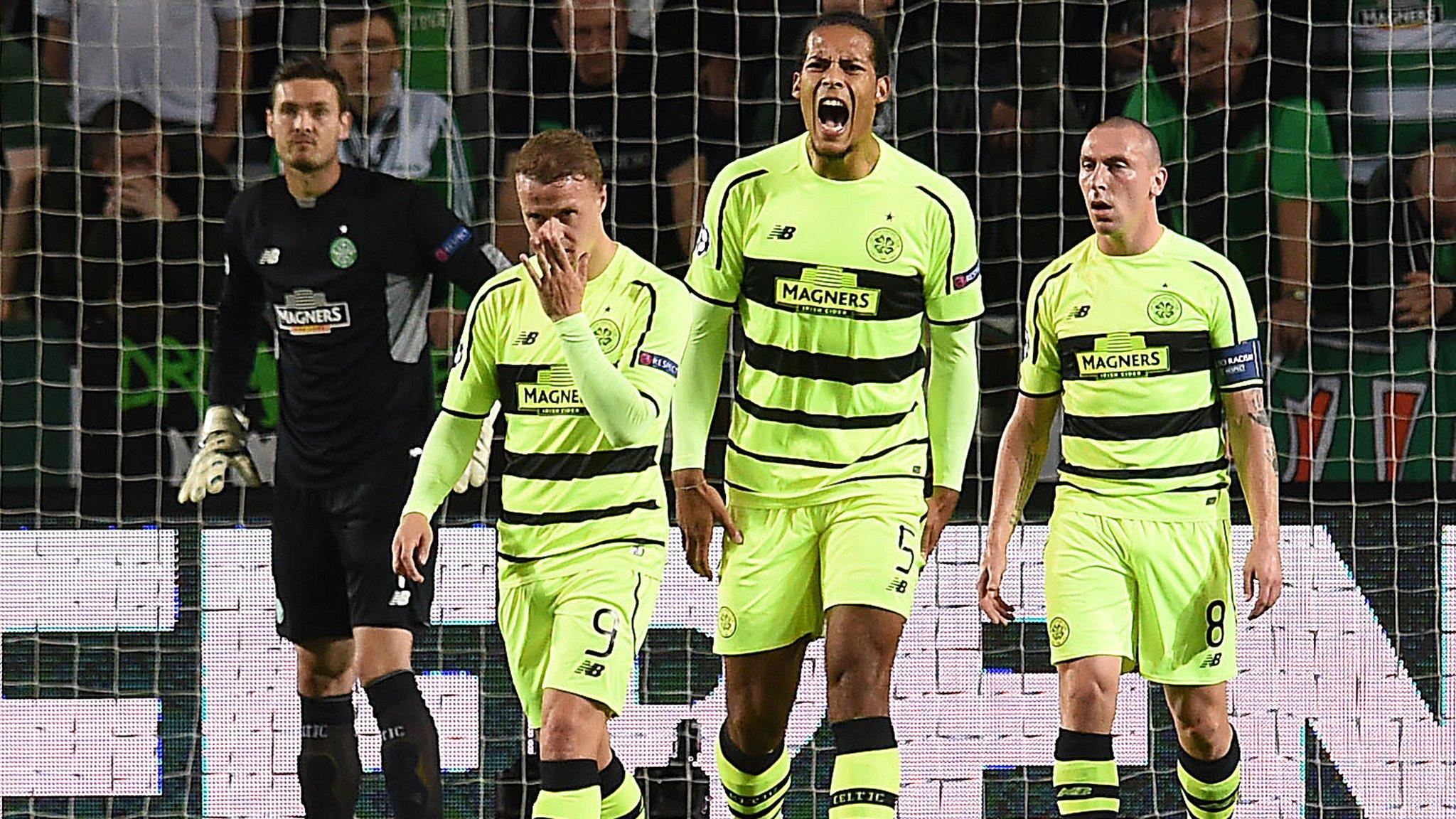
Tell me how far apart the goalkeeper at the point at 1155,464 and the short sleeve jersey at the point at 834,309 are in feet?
2.12

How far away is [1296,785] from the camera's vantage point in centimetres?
609

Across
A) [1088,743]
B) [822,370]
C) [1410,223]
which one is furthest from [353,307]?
[1410,223]

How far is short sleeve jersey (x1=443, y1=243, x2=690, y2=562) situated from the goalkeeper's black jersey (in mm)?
575

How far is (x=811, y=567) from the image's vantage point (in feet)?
15.3

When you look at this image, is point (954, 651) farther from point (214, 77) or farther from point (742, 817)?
point (214, 77)

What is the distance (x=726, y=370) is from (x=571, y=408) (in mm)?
1923

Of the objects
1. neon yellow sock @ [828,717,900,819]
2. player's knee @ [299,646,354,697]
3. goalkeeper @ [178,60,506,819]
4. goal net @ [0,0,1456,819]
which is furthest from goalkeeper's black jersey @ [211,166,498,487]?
neon yellow sock @ [828,717,900,819]

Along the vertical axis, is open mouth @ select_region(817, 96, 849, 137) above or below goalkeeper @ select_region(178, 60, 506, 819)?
above

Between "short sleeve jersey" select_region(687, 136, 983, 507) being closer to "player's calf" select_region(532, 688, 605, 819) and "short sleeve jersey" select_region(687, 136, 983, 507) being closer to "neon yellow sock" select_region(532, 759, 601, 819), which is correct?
"player's calf" select_region(532, 688, 605, 819)

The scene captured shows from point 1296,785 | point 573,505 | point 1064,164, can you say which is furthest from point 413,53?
point 1296,785

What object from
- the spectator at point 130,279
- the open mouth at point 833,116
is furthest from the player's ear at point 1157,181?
the spectator at point 130,279

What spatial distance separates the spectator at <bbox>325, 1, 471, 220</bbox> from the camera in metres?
6.80

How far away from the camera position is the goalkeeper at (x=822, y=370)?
4.59 meters

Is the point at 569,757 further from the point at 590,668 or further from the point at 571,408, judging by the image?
the point at 571,408
